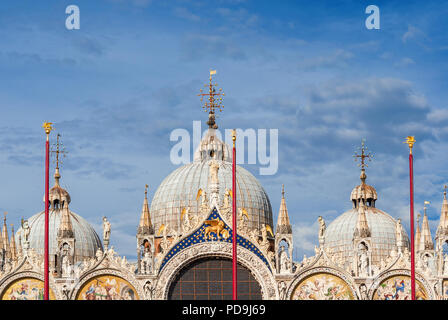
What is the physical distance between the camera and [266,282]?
61312 millimetres

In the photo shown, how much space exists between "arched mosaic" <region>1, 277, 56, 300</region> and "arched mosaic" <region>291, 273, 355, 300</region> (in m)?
13.1

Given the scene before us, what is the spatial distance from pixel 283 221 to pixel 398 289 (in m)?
6.90

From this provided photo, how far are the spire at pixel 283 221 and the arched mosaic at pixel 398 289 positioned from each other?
5.57 metres

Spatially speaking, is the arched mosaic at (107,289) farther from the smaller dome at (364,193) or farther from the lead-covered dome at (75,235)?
the smaller dome at (364,193)

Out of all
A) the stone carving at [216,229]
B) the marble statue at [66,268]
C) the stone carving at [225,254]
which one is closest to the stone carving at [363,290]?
the stone carving at [225,254]

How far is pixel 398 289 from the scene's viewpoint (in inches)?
2411

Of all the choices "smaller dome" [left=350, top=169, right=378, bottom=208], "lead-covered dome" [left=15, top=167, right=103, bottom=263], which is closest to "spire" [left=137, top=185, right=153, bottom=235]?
"lead-covered dome" [left=15, top=167, right=103, bottom=263]

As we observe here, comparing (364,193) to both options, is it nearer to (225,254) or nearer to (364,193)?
(364,193)

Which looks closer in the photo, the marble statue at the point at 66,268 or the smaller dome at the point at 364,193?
the marble statue at the point at 66,268

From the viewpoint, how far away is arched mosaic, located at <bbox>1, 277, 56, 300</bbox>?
6116 centimetres

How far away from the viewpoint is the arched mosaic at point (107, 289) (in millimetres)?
60594
